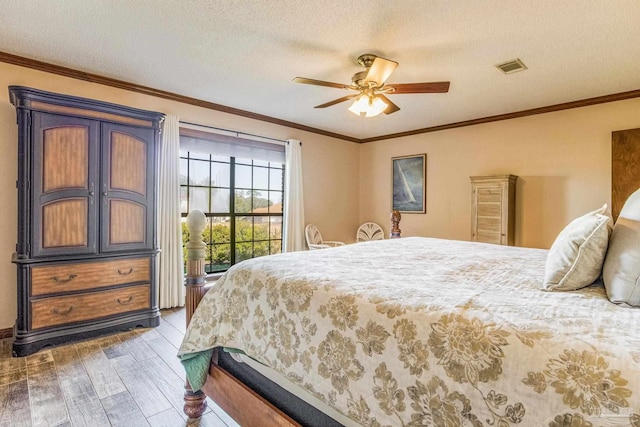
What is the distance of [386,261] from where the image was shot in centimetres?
180

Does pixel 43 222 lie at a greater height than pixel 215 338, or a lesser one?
greater

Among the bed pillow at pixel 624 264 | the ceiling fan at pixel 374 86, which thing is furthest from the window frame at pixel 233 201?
the bed pillow at pixel 624 264

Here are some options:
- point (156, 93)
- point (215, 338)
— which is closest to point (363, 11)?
point (215, 338)

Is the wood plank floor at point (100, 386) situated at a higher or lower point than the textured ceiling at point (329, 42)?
lower

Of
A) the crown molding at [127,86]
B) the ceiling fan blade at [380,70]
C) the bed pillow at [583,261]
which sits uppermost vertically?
the crown molding at [127,86]

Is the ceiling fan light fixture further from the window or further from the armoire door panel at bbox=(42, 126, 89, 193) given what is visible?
the armoire door panel at bbox=(42, 126, 89, 193)

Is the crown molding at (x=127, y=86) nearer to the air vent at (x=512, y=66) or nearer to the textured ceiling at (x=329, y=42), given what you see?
the textured ceiling at (x=329, y=42)

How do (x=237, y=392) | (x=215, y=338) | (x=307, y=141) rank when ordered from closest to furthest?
(x=237, y=392)
(x=215, y=338)
(x=307, y=141)

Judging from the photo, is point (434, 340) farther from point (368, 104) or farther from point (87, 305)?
Result: point (87, 305)

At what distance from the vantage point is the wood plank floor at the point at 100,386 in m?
1.76

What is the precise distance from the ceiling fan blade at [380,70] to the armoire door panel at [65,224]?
8.39 feet

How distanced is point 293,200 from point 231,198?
0.89 metres

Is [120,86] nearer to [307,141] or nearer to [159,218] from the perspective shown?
[159,218]

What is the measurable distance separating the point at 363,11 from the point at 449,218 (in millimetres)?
3475
